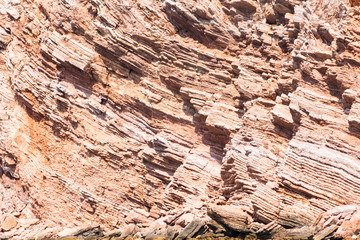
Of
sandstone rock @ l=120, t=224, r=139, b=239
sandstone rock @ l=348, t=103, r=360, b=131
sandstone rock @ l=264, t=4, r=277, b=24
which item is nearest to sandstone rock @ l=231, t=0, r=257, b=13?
sandstone rock @ l=264, t=4, r=277, b=24

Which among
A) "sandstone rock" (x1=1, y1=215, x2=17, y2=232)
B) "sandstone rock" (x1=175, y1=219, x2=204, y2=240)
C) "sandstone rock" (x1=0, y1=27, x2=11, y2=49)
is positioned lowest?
"sandstone rock" (x1=1, y1=215, x2=17, y2=232)

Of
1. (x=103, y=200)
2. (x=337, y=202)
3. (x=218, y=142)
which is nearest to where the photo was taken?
(x=337, y=202)

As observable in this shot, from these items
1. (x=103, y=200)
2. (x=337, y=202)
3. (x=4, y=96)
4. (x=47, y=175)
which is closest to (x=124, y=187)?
(x=103, y=200)

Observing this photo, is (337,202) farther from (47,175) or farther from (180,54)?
(47,175)

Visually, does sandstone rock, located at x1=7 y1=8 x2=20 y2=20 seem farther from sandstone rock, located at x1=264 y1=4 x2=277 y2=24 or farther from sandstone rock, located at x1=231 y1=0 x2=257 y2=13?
sandstone rock, located at x1=264 y1=4 x2=277 y2=24

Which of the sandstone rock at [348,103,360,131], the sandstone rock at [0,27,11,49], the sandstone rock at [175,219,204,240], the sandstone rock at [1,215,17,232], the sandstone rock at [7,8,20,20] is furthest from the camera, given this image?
the sandstone rock at [0,27,11,49]

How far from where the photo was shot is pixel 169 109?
32188 mm

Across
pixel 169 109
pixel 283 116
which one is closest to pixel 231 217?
pixel 283 116

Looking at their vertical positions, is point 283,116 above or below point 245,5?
below

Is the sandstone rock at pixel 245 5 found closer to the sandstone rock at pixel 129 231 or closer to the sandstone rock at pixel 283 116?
the sandstone rock at pixel 283 116

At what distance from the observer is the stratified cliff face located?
25.6 m

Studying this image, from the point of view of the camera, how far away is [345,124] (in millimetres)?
24438

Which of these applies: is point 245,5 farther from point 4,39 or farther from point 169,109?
point 4,39

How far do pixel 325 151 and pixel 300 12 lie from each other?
8.60m
